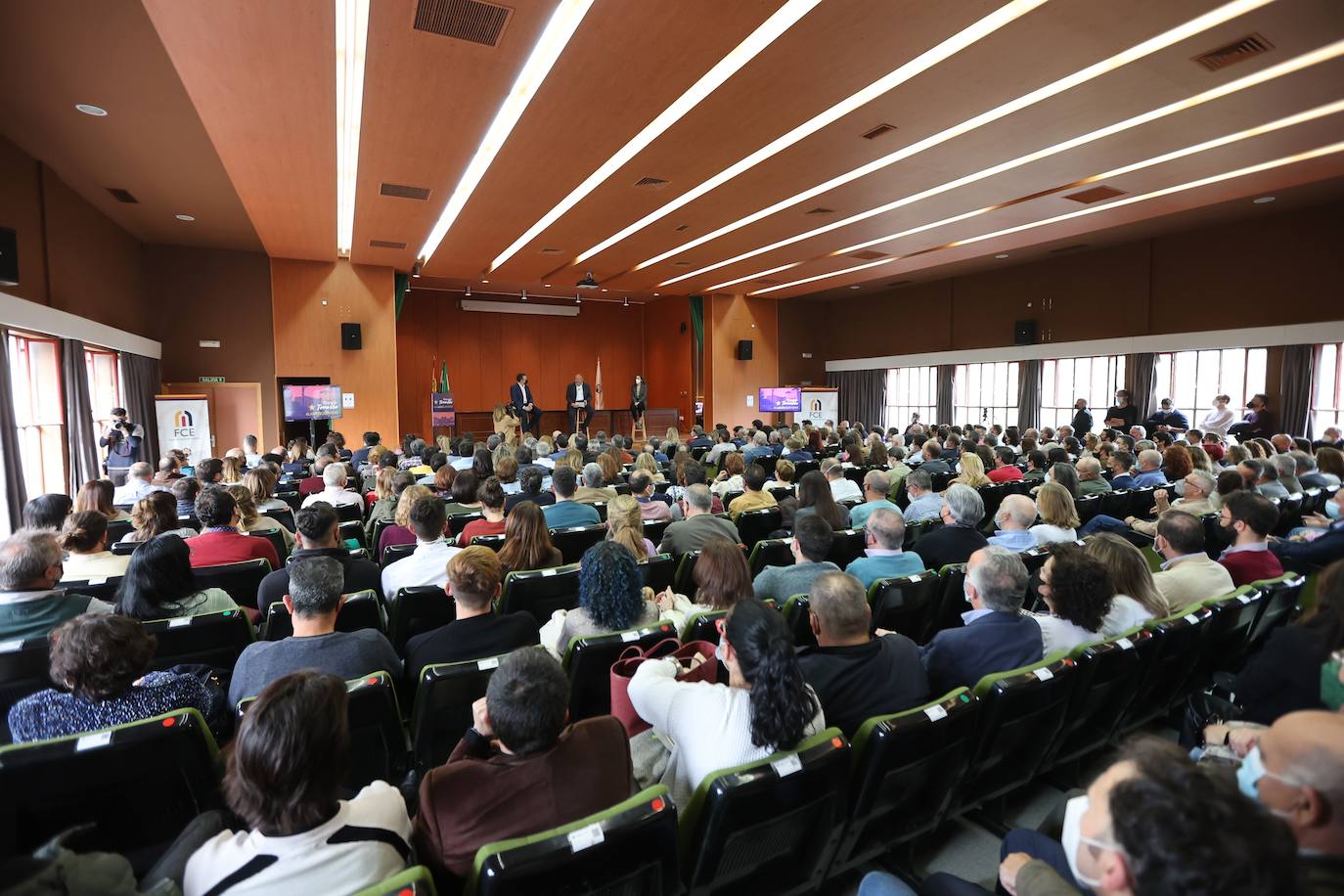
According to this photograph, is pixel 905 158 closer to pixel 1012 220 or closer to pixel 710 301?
pixel 1012 220

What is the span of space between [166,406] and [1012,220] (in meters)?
13.7

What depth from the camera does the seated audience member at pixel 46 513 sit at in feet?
13.5

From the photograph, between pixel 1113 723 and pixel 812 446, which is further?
pixel 812 446

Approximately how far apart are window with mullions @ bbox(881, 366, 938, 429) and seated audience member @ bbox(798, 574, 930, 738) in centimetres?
1634

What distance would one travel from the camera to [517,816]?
1421mm

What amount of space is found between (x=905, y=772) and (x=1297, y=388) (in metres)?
13.1

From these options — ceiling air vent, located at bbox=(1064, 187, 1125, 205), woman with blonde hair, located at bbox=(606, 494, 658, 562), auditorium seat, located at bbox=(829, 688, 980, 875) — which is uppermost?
ceiling air vent, located at bbox=(1064, 187, 1125, 205)

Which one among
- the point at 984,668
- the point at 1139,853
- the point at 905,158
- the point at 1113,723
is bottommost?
the point at 1113,723

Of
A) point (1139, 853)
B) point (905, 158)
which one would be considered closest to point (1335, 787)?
point (1139, 853)

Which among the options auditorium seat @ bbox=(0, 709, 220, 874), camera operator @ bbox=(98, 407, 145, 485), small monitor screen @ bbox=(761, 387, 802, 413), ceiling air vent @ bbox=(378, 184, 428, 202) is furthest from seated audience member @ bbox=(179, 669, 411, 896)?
small monitor screen @ bbox=(761, 387, 802, 413)

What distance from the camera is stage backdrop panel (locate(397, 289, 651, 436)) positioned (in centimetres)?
1745

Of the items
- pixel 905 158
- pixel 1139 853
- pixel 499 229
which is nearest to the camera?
pixel 1139 853

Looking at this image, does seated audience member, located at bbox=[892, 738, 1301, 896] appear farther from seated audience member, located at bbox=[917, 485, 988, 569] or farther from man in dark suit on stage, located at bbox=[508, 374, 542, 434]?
man in dark suit on stage, located at bbox=[508, 374, 542, 434]

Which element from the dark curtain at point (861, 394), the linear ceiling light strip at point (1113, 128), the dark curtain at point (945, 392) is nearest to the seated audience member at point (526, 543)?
the linear ceiling light strip at point (1113, 128)
